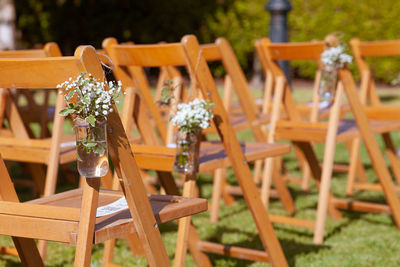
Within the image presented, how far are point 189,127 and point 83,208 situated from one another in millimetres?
923

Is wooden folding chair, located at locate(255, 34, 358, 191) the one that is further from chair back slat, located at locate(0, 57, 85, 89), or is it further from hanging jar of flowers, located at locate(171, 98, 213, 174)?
chair back slat, located at locate(0, 57, 85, 89)

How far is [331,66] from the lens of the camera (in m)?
3.89

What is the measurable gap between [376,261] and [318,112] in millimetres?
1612

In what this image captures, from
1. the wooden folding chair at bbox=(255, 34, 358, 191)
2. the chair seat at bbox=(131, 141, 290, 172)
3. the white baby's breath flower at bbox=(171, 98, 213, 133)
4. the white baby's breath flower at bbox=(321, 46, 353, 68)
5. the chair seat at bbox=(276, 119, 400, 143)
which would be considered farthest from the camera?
the wooden folding chair at bbox=(255, 34, 358, 191)

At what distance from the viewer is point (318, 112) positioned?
509cm

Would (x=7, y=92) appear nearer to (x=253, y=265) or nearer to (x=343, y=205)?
(x=253, y=265)

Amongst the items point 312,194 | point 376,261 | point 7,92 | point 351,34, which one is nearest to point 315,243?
point 376,261

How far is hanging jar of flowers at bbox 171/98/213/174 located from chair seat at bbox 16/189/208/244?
0.43m

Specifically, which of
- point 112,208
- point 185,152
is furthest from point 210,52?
point 112,208

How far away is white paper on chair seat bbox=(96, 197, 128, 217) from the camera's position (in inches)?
96.4

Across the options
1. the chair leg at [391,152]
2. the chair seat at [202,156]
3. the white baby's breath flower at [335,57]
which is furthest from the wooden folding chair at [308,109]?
the chair seat at [202,156]

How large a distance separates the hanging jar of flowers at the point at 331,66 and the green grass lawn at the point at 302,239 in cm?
80

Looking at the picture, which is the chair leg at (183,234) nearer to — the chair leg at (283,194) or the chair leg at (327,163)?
the chair leg at (327,163)

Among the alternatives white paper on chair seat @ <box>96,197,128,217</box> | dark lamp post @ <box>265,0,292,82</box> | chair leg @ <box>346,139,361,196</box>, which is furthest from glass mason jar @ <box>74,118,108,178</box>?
dark lamp post @ <box>265,0,292,82</box>
